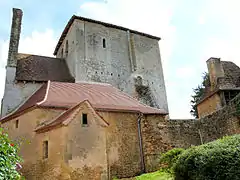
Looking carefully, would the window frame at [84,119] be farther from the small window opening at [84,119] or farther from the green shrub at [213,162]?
the green shrub at [213,162]

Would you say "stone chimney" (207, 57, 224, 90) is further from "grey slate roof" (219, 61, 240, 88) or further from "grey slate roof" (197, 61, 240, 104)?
"grey slate roof" (219, 61, 240, 88)

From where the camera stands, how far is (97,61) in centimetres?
2683

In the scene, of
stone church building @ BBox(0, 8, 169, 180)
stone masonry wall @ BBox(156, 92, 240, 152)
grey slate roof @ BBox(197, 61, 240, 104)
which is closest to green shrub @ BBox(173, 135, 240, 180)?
stone church building @ BBox(0, 8, 169, 180)

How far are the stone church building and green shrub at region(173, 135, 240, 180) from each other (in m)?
6.12

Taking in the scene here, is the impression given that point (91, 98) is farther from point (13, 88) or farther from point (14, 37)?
point (14, 37)

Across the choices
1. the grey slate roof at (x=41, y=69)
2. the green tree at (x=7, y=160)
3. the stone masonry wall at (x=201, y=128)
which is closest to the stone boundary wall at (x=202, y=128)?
the stone masonry wall at (x=201, y=128)

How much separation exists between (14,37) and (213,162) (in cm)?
2178

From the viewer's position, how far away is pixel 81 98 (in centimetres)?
1636

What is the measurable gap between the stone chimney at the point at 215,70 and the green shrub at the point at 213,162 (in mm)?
14811

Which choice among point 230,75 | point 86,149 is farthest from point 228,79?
point 86,149

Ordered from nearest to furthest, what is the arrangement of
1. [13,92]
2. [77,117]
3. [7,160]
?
[7,160] < [77,117] < [13,92]

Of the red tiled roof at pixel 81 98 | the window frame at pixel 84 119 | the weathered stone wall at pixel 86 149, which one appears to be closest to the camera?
the weathered stone wall at pixel 86 149

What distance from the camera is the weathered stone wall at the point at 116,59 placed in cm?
2630

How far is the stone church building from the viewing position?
13.1 metres
